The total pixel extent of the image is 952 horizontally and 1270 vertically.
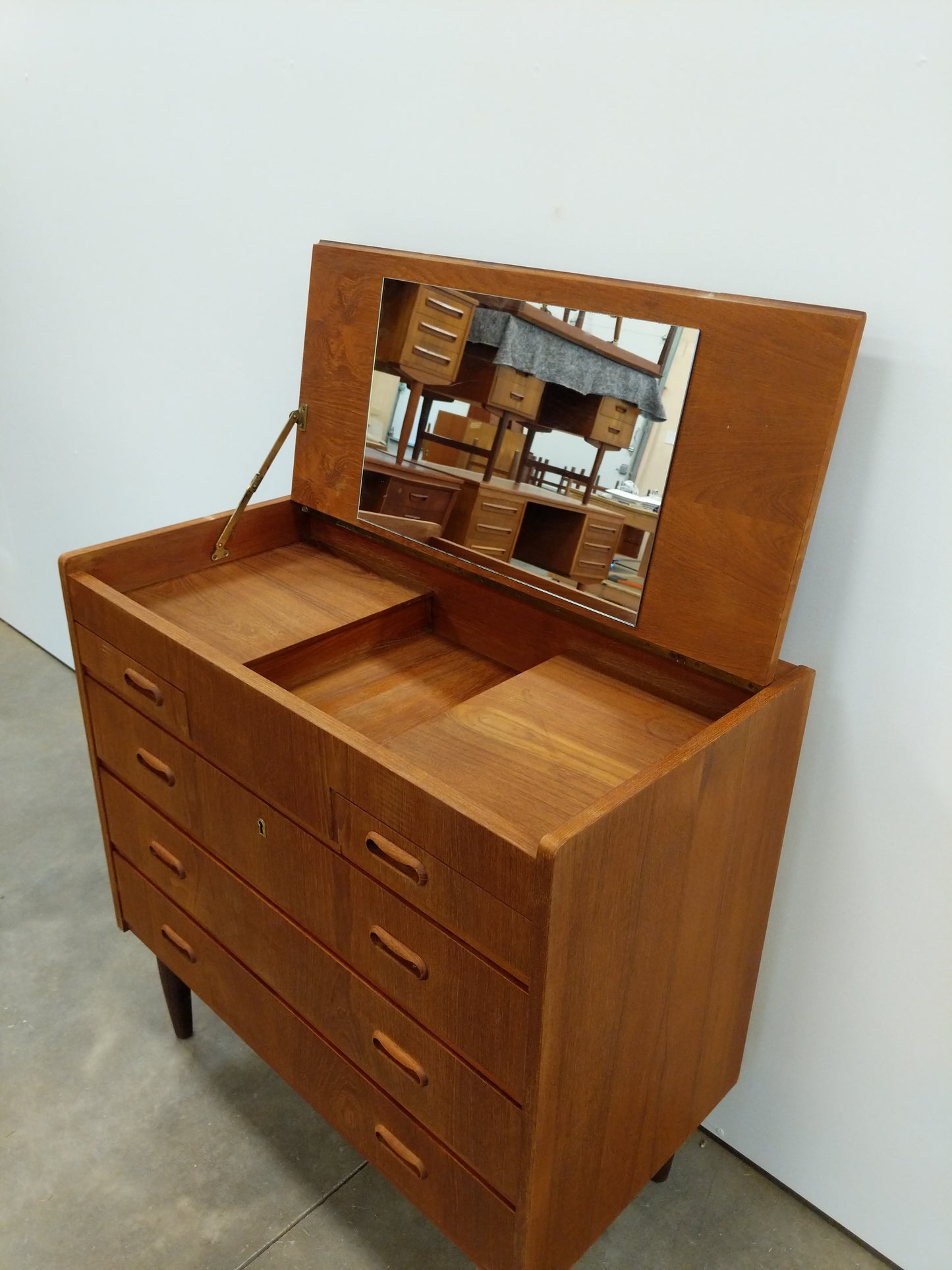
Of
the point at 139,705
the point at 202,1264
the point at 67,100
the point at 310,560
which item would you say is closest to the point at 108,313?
the point at 67,100

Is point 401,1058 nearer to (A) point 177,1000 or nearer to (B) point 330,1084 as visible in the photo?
(B) point 330,1084

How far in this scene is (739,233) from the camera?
1119mm

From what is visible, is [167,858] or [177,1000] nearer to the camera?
[167,858]

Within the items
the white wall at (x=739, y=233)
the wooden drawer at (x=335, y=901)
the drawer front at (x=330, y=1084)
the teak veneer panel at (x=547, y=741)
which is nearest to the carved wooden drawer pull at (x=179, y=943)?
the drawer front at (x=330, y=1084)

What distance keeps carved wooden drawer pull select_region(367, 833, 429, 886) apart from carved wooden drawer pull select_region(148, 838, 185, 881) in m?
0.51

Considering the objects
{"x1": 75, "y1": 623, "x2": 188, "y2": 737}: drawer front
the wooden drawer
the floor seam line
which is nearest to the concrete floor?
the floor seam line

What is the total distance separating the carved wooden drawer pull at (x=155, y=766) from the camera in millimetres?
1378

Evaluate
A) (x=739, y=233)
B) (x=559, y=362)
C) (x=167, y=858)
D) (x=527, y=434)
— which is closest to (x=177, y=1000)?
(x=167, y=858)

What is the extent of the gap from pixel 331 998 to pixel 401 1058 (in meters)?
0.13

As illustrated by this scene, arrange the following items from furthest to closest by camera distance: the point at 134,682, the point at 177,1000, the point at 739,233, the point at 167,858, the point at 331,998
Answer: the point at 177,1000, the point at 167,858, the point at 134,682, the point at 331,998, the point at 739,233

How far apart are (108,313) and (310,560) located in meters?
1.00

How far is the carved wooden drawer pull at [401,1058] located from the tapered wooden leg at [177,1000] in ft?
1.99

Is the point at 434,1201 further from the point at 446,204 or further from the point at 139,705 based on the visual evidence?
the point at 446,204

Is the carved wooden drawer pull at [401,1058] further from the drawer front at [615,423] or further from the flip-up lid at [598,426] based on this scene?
the drawer front at [615,423]
